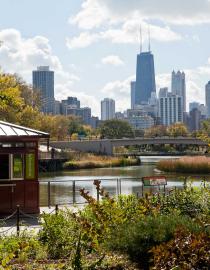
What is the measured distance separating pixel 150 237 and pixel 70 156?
6996cm

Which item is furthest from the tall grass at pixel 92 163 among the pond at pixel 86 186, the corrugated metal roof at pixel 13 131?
the corrugated metal roof at pixel 13 131

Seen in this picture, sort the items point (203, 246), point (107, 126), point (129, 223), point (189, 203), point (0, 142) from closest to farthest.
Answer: point (203, 246) < point (129, 223) < point (189, 203) < point (0, 142) < point (107, 126)

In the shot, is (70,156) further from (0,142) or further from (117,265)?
(117,265)

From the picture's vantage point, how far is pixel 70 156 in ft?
258

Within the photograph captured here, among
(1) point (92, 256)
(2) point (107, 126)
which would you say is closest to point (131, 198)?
(1) point (92, 256)

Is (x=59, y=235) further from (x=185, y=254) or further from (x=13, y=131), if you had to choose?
(x=13, y=131)

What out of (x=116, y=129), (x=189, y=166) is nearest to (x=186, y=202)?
(x=189, y=166)

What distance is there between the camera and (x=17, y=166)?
62.4 feet

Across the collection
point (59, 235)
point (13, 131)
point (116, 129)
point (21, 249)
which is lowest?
point (21, 249)

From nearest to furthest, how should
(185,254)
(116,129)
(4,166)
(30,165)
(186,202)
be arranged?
(185,254) → (186,202) → (4,166) → (30,165) → (116,129)

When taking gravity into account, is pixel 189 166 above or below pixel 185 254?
below

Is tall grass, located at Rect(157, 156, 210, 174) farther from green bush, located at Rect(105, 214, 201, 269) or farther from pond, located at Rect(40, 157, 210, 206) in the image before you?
green bush, located at Rect(105, 214, 201, 269)

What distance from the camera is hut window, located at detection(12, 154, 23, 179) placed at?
18984mm

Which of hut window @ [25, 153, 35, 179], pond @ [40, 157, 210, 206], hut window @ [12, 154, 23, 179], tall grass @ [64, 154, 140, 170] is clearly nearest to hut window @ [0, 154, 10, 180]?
hut window @ [12, 154, 23, 179]
